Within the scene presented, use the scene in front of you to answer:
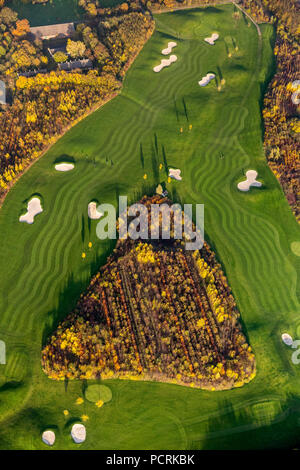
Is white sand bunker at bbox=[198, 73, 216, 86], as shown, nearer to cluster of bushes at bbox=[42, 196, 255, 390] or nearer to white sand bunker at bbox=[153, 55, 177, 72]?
white sand bunker at bbox=[153, 55, 177, 72]

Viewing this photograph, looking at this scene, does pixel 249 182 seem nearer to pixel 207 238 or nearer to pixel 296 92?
pixel 207 238

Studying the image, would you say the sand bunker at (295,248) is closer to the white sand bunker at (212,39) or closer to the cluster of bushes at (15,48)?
the white sand bunker at (212,39)

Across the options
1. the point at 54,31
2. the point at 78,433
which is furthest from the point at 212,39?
the point at 78,433

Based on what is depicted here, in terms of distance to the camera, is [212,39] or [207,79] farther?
[212,39]

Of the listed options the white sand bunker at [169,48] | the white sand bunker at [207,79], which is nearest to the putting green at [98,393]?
the white sand bunker at [207,79]
